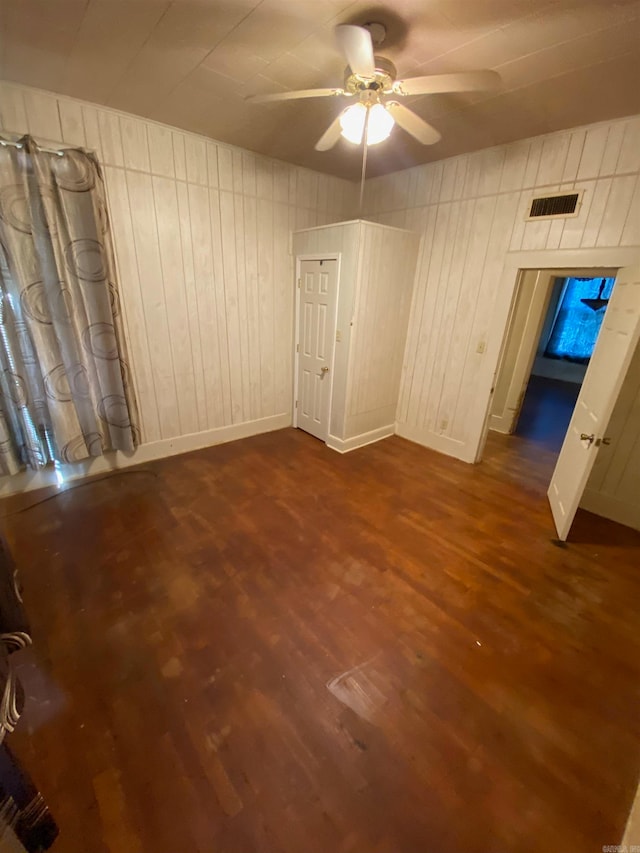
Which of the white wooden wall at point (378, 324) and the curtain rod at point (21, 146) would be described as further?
the white wooden wall at point (378, 324)

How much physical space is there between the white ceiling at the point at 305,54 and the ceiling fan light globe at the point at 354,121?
0.29 metres

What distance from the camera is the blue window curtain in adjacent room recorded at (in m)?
7.76

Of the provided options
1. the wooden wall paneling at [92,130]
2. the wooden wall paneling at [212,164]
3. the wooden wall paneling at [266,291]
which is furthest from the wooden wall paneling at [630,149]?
the wooden wall paneling at [92,130]

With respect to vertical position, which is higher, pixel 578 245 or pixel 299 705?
pixel 578 245

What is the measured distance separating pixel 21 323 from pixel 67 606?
1.97 metres

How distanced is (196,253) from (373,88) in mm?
2055

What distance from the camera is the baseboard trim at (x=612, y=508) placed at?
278 cm

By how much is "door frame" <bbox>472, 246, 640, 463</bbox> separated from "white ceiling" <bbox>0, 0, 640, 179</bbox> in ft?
2.82

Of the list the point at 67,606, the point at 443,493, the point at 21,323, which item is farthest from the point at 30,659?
the point at 443,493

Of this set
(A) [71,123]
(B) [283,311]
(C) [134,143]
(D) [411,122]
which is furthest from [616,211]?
(A) [71,123]

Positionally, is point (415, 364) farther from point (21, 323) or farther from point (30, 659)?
point (30, 659)

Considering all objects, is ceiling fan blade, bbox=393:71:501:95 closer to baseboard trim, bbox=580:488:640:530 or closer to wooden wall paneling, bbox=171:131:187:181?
Answer: wooden wall paneling, bbox=171:131:187:181

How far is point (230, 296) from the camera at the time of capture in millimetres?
3557

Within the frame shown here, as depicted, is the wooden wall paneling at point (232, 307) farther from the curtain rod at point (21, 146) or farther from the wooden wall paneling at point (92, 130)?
the curtain rod at point (21, 146)
